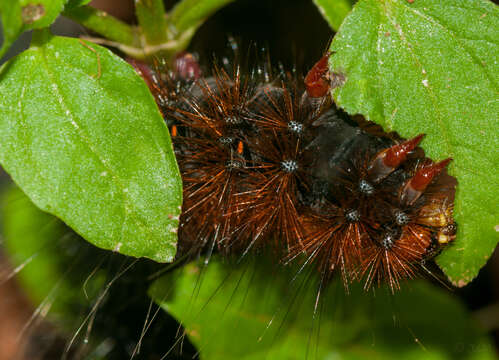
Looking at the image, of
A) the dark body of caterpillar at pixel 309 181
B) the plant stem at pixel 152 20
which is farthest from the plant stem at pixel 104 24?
the dark body of caterpillar at pixel 309 181

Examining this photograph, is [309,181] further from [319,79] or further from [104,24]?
[104,24]

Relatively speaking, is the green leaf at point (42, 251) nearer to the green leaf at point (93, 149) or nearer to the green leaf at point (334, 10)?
the green leaf at point (93, 149)

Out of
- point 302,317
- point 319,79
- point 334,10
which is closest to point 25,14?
point 319,79

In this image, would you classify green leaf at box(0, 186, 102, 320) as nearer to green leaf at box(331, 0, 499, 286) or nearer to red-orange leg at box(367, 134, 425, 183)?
red-orange leg at box(367, 134, 425, 183)

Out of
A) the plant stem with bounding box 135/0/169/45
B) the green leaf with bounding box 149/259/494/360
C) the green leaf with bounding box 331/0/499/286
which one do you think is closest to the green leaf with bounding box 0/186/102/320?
the green leaf with bounding box 149/259/494/360

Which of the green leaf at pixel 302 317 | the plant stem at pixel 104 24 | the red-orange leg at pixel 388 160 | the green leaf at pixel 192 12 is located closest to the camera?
the red-orange leg at pixel 388 160

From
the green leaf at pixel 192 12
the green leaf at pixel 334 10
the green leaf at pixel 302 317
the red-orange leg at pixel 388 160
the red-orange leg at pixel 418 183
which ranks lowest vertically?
the green leaf at pixel 302 317

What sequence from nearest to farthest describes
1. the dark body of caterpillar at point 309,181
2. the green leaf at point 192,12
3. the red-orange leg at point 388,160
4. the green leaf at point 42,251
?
the red-orange leg at point 388,160
the dark body of caterpillar at point 309,181
the green leaf at point 192,12
the green leaf at point 42,251
